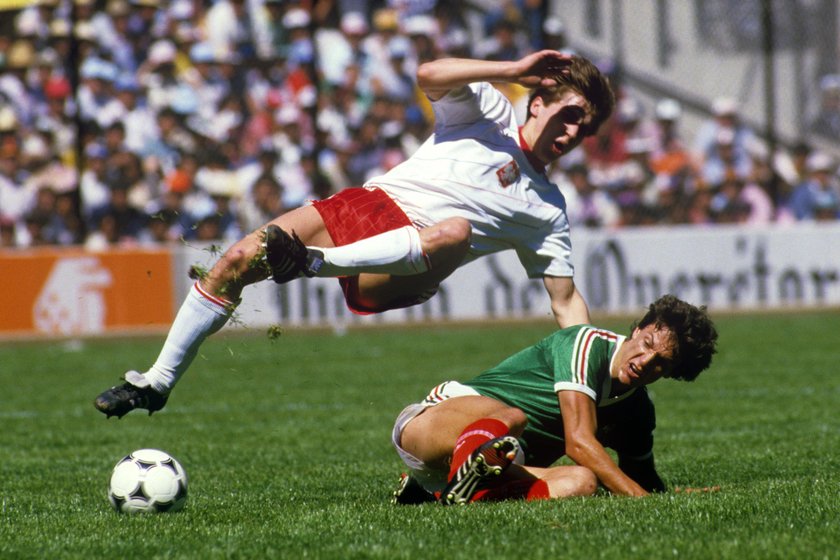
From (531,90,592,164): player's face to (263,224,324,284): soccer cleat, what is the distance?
150 centimetres

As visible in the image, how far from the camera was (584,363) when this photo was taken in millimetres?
5215

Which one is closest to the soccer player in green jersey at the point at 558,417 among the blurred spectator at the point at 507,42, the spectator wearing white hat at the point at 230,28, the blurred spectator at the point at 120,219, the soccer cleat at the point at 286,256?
the soccer cleat at the point at 286,256

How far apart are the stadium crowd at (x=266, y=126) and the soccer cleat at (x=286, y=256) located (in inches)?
390

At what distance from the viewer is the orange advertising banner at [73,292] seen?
14953 millimetres

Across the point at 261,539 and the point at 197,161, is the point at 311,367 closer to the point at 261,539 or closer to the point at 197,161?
the point at 197,161

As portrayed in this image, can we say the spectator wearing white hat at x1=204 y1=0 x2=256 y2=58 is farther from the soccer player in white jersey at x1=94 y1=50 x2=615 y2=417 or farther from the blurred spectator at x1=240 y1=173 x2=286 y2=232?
the soccer player in white jersey at x1=94 y1=50 x2=615 y2=417

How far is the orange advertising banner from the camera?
15.0 meters

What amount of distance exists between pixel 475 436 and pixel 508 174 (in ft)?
5.21

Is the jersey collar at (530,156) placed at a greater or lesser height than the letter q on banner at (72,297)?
greater

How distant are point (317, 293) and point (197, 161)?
216 cm

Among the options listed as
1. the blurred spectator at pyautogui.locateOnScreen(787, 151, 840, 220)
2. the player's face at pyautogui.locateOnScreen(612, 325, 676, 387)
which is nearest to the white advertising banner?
the blurred spectator at pyautogui.locateOnScreen(787, 151, 840, 220)

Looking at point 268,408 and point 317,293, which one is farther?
point 317,293

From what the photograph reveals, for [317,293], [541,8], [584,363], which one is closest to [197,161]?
[317,293]

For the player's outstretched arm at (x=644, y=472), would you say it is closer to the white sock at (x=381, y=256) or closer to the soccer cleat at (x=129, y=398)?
the white sock at (x=381, y=256)
